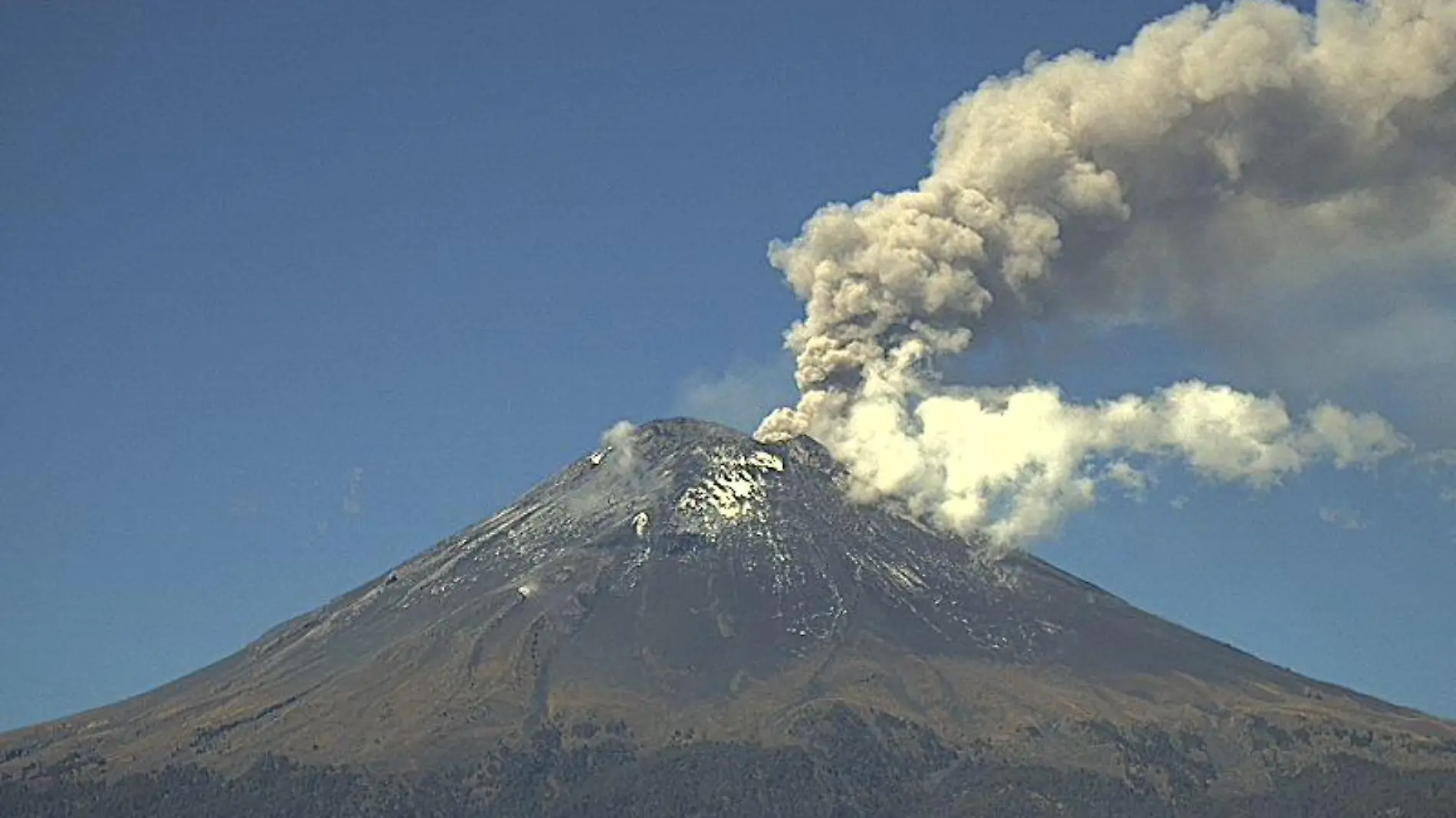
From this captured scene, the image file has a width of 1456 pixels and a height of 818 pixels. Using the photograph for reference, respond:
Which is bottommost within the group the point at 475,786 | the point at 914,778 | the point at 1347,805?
the point at 1347,805

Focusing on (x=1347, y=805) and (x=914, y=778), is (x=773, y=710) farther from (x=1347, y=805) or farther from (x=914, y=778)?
(x=1347, y=805)

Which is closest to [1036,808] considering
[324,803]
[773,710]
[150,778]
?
[773,710]

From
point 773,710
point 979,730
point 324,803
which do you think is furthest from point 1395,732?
point 324,803

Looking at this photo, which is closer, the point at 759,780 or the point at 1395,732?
the point at 759,780

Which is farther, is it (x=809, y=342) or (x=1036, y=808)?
(x=809, y=342)

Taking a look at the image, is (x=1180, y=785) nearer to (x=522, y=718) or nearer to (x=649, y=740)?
(x=649, y=740)

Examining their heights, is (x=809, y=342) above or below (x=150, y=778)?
above

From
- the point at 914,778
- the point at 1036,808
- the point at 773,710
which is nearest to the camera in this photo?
the point at 1036,808

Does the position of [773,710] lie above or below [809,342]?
below

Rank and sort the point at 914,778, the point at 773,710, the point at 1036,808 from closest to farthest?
the point at 1036,808 < the point at 914,778 < the point at 773,710
